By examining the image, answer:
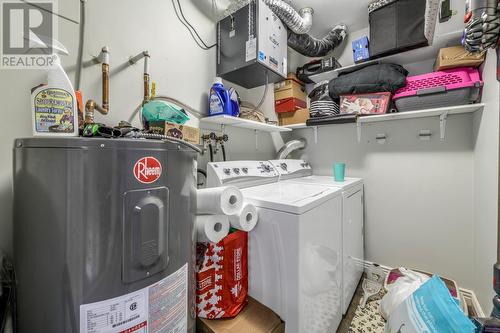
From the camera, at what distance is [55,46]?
0.87m

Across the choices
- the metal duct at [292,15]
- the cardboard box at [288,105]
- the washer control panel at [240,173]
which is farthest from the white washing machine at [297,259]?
the metal duct at [292,15]

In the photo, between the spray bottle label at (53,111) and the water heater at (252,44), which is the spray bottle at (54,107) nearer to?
the spray bottle label at (53,111)

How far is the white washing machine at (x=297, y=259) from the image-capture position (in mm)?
1010

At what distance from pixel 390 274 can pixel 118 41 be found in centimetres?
280

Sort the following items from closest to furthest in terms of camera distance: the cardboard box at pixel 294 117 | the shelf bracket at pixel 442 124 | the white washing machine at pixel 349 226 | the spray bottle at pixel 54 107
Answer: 1. the spray bottle at pixel 54 107
2. the white washing machine at pixel 349 226
3. the shelf bracket at pixel 442 124
4. the cardboard box at pixel 294 117

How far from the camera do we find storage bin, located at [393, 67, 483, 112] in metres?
1.60

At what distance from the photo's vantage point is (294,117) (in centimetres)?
246

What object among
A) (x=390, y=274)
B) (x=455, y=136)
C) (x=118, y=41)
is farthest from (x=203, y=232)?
(x=455, y=136)

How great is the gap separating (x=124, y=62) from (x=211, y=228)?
1155 millimetres

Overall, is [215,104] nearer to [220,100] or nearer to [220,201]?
[220,100]

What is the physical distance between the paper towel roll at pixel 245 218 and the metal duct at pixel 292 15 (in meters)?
1.78

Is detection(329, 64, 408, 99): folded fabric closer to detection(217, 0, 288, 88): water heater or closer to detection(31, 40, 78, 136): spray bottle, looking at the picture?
detection(217, 0, 288, 88): water heater

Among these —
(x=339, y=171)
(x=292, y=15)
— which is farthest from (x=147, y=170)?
(x=292, y=15)

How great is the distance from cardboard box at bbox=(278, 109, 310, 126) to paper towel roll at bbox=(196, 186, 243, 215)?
167cm
